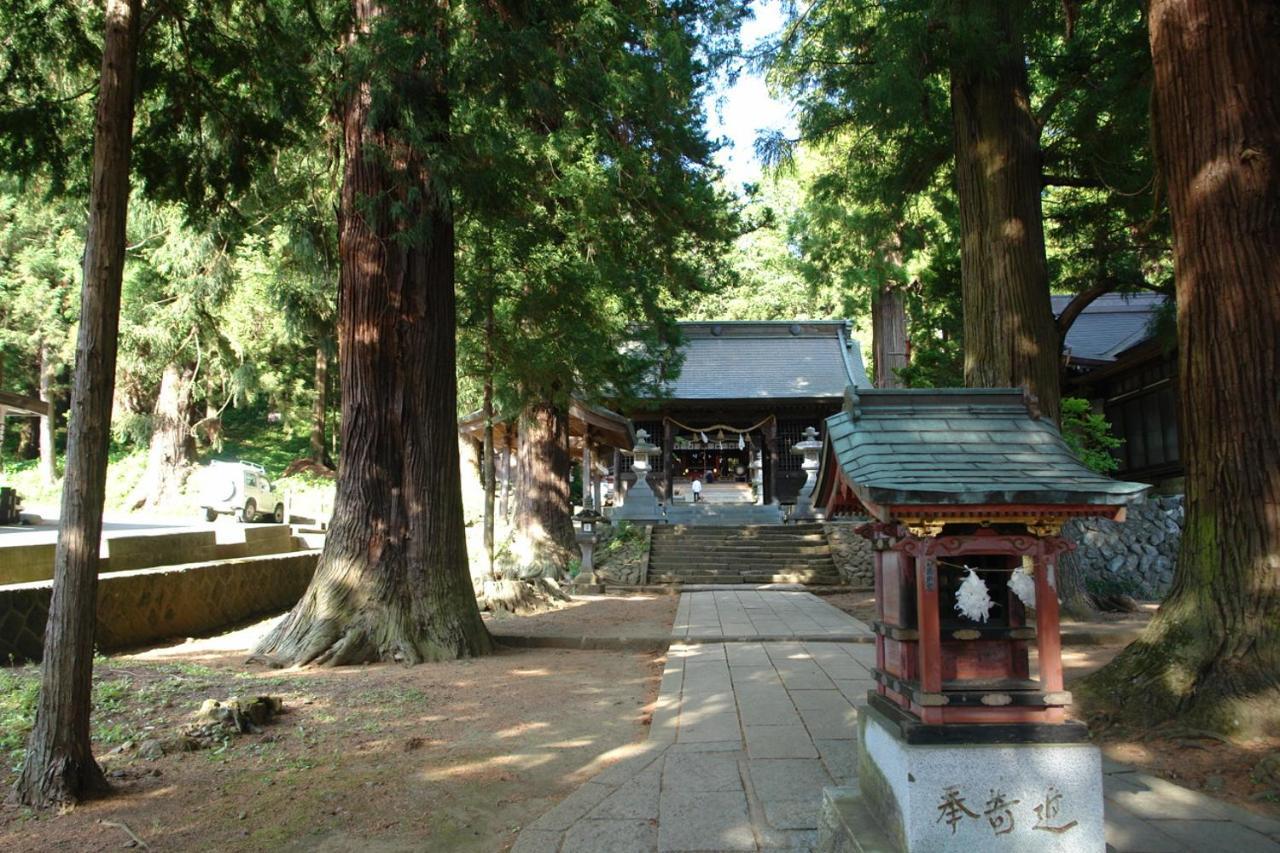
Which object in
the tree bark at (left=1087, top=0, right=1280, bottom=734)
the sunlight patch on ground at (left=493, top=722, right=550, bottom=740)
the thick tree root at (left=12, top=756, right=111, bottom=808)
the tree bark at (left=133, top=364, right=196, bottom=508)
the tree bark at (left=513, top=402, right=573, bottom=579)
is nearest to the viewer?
the thick tree root at (left=12, top=756, right=111, bottom=808)

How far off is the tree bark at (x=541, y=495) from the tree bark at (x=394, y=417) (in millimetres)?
7499

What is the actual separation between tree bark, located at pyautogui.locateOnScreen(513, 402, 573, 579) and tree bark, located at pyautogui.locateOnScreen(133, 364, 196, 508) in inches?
449

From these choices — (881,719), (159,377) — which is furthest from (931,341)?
(159,377)

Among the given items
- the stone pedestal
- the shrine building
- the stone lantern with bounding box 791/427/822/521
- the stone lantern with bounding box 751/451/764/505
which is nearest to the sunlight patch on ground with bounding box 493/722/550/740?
the stone pedestal

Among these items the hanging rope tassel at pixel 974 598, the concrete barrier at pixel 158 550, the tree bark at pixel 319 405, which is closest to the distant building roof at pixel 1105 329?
the hanging rope tassel at pixel 974 598

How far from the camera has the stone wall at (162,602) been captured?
22.5 ft

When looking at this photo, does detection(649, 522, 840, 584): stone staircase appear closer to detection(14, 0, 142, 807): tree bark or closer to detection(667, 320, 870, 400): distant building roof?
detection(667, 320, 870, 400): distant building roof

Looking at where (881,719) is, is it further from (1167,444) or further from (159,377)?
(159,377)

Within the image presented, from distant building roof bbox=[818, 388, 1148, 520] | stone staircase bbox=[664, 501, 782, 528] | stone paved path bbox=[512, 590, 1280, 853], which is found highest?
distant building roof bbox=[818, 388, 1148, 520]

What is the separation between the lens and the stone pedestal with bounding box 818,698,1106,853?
2973mm

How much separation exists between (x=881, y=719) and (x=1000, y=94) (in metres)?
7.70

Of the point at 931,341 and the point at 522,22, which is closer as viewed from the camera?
the point at 522,22

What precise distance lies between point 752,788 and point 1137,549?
12.8 meters

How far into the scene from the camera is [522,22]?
8.48 metres
